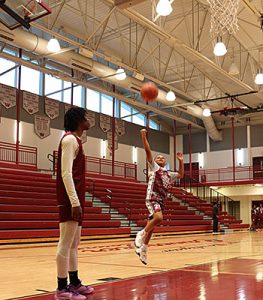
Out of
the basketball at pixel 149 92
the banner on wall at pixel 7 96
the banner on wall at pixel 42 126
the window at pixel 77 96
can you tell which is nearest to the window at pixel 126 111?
the window at pixel 77 96

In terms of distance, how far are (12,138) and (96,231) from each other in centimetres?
847

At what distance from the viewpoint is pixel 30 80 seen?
20875 millimetres

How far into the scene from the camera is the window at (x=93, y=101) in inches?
952

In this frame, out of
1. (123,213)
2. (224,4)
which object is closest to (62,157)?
(224,4)

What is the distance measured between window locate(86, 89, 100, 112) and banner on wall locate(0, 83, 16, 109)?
207 inches

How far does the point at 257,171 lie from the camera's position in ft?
87.3

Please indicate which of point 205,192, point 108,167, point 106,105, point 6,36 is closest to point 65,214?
point 6,36

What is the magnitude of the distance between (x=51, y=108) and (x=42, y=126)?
1112 millimetres

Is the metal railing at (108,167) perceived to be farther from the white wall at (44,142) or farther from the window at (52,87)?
the window at (52,87)

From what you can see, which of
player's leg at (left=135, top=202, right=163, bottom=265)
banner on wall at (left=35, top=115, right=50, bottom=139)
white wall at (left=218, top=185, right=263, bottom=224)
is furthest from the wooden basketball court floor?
white wall at (left=218, top=185, right=263, bottom=224)

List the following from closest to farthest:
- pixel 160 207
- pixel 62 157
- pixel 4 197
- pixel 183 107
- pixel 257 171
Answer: pixel 62 157 < pixel 160 207 < pixel 4 197 < pixel 183 107 < pixel 257 171

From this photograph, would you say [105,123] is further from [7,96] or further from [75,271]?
[75,271]

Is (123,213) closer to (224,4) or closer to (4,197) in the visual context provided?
(4,197)

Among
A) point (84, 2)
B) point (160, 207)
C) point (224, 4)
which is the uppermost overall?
point (84, 2)
